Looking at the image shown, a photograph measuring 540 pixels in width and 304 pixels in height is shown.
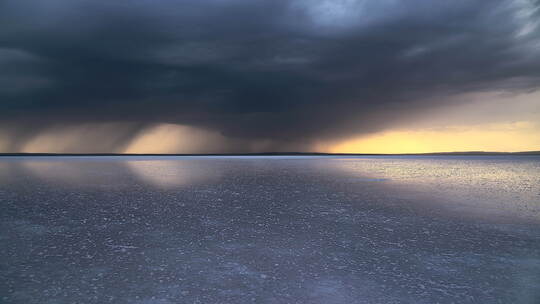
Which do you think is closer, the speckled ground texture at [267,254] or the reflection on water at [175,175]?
the speckled ground texture at [267,254]

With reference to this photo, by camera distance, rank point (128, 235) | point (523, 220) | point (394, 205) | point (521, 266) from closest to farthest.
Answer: point (521, 266) → point (128, 235) → point (523, 220) → point (394, 205)

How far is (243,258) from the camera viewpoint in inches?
241

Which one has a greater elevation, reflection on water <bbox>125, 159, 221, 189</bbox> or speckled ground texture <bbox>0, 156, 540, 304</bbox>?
reflection on water <bbox>125, 159, 221, 189</bbox>

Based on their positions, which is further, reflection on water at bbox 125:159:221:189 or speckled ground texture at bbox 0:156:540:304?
reflection on water at bbox 125:159:221:189

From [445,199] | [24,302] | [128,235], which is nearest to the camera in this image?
[24,302]

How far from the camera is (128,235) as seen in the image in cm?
786

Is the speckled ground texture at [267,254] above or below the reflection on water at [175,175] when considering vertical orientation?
below

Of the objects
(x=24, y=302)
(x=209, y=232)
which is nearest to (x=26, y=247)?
(x=24, y=302)

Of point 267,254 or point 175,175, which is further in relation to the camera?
point 175,175

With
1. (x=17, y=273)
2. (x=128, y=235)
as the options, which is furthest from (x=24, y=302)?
(x=128, y=235)

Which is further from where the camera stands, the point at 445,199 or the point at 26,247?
the point at 445,199

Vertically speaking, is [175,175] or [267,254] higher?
[175,175]

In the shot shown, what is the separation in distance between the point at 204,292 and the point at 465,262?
4423mm

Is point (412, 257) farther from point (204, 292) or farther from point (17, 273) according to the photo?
point (17, 273)
